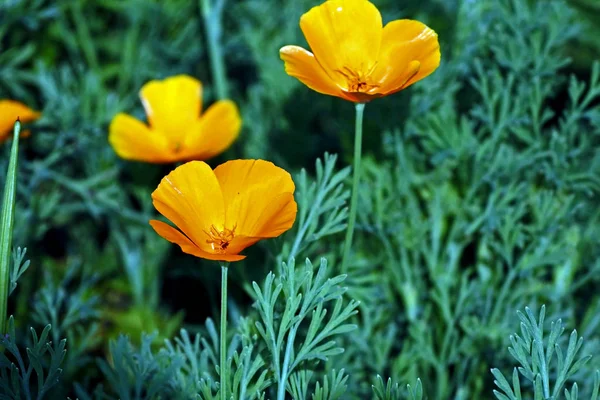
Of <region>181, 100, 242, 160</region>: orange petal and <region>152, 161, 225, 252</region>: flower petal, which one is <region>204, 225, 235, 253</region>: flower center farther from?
<region>181, 100, 242, 160</region>: orange petal

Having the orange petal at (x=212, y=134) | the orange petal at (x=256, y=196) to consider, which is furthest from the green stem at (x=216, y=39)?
the orange petal at (x=256, y=196)

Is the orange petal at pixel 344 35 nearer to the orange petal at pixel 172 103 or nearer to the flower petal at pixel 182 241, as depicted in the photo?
the flower petal at pixel 182 241

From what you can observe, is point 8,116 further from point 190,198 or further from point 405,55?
point 405,55

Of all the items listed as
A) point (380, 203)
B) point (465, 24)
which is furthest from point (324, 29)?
point (465, 24)

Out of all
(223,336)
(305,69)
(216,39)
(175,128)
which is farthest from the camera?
(216,39)

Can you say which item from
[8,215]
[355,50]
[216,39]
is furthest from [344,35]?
[216,39]
